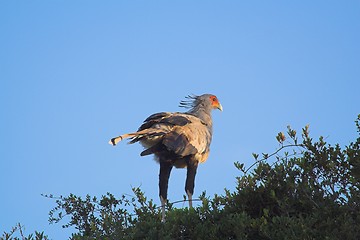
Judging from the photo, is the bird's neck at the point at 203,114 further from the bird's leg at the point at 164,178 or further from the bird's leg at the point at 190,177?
the bird's leg at the point at 164,178

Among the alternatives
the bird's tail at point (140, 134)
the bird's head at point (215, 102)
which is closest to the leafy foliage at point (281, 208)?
the bird's tail at point (140, 134)

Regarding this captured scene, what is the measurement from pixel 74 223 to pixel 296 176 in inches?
108

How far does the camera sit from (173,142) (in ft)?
25.6

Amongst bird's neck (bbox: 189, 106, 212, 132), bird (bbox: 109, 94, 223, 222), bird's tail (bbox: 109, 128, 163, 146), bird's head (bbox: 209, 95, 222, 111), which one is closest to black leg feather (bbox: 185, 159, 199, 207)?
bird (bbox: 109, 94, 223, 222)

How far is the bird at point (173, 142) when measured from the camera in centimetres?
780

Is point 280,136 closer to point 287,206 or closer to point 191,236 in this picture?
point 287,206

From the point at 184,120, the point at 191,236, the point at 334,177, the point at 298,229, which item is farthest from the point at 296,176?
the point at 184,120

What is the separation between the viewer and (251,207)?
546 centimetres

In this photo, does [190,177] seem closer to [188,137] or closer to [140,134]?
[188,137]

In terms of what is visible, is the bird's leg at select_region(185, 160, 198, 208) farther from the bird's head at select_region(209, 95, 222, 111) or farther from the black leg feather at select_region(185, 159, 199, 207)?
the bird's head at select_region(209, 95, 222, 111)

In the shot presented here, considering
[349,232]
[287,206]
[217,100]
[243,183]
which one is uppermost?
[217,100]

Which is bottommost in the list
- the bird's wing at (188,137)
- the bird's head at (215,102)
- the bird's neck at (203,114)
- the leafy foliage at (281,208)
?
the leafy foliage at (281,208)

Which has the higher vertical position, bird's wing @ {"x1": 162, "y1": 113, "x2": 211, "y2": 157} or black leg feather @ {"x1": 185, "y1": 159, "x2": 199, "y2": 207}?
bird's wing @ {"x1": 162, "y1": 113, "x2": 211, "y2": 157}

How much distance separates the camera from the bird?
780cm
